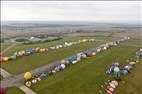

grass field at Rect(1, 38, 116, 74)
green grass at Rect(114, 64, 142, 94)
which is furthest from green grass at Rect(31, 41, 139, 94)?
grass field at Rect(1, 38, 116, 74)

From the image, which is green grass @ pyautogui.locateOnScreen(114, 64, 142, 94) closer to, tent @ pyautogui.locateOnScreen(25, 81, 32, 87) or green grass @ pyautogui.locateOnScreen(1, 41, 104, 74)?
tent @ pyautogui.locateOnScreen(25, 81, 32, 87)

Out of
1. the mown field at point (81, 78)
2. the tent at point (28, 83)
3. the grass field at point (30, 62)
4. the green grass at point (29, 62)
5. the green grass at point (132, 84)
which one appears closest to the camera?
the green grass at point (132, 84)

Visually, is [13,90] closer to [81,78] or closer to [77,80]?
[77,80]

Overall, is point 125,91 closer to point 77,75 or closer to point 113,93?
point 113,93

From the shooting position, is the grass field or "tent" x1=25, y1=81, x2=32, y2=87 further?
the grass field

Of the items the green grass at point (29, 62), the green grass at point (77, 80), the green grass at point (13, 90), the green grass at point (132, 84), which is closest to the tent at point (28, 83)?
the green grass at point (77, 80)

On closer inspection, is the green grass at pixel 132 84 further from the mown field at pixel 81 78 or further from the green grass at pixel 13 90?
the green grass at pixel 13 90

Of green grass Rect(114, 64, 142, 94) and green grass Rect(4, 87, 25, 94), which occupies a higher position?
green grass Rect(114, 64, 142, 94)

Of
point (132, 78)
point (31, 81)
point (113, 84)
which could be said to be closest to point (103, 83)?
point (113, 84)

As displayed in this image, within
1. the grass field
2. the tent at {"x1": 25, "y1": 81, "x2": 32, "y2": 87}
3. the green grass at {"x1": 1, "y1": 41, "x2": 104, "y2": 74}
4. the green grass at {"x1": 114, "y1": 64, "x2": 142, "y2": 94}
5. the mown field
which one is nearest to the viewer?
the green grass at {"x1": 114, "y1": 64, "x2": 142, "y2": 94}

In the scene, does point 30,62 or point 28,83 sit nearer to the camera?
point 28,83

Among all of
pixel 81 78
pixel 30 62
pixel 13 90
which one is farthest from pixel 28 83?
pixel 30 62
